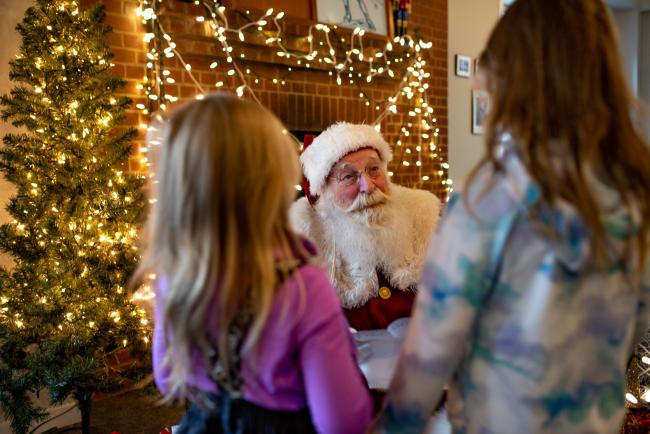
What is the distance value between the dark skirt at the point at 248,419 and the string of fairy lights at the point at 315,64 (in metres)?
1.32

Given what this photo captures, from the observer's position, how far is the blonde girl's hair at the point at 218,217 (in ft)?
2.71

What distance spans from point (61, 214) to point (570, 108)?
1946 mm

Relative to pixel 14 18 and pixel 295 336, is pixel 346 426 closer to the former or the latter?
pixel 295 336

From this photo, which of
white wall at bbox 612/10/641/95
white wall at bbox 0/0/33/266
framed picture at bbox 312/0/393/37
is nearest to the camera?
white wall at bbox 0/0/33/266

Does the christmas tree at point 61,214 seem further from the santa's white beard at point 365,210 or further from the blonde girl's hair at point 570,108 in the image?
the blonde girl's hair at point 570,108

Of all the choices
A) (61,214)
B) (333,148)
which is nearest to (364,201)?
(333,148)

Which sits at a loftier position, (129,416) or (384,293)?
(384,293)

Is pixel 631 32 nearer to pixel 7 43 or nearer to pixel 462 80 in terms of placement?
pixel 462 80

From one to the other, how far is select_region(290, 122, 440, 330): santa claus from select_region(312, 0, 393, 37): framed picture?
176cm

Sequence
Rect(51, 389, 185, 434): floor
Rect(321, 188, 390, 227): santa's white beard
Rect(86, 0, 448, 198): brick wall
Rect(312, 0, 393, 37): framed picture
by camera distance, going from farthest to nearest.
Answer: Rect(312, 0, 393, 37): framed picture, Rect(86, 0, 448, 198): brick wall, Rect(51, 389, 185, 434): floor, Rect(321, 188, 390, 227): santa's white beard

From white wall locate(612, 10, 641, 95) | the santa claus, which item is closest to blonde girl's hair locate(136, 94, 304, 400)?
the santa claus

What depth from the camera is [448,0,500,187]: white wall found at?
505 cm

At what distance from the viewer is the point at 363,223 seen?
7.29 ft

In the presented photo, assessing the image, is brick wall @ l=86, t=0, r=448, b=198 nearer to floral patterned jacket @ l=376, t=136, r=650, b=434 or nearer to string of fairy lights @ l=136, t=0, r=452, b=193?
string of fairy lights @ l=136, t=0, r=452, b=193
